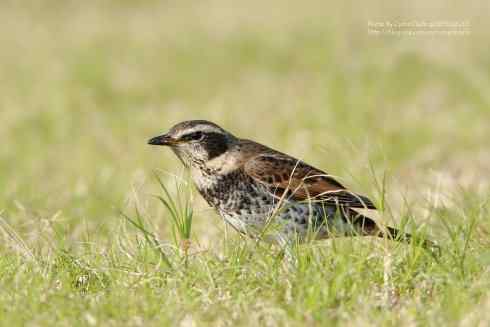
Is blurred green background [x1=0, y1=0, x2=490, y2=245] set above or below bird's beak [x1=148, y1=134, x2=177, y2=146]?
below

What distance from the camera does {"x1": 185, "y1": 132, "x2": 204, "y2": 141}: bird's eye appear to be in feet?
20.7

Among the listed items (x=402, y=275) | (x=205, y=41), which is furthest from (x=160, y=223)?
(x=205, y=41)

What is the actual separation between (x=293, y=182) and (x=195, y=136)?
75cm

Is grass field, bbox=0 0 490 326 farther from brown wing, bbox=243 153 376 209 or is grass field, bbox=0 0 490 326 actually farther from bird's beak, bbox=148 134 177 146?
bird's beak, bbox=148 134 177 146

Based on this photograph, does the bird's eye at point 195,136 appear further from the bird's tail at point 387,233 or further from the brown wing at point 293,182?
the bird's tail at point 387,233

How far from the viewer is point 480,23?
54.2 ft

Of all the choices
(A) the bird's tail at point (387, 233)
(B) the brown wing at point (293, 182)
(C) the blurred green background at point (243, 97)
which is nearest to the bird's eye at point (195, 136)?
(B) the brown wing at point (293, 182)

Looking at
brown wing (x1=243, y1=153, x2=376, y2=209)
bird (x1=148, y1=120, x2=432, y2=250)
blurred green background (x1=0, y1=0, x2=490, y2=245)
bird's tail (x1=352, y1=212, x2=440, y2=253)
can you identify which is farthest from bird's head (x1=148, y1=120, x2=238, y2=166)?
bird's tail (x1=352, y1=212, x2=440, y2=253)

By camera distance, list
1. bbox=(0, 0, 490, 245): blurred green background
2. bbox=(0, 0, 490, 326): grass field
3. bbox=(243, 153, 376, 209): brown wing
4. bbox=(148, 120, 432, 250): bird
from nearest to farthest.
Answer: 1. bbox=(0, 0, 490, 326): grass field
2. bbox=(148, 120, 432, 250): bird
3. bbox=(243, 153, 376, 209): brown wing
4. bbox=(0, 0, 490, 245): blurred green background

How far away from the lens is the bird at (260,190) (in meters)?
5.83

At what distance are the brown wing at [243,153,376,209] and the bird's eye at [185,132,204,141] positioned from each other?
1.23 feet

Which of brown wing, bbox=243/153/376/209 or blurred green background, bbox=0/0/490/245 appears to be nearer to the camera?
brown wing, bbox=243/153/376/209

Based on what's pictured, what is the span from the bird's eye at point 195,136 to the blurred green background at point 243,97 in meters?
0.72

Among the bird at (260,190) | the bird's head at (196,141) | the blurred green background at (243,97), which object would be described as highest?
the bird's head at (196,141)
